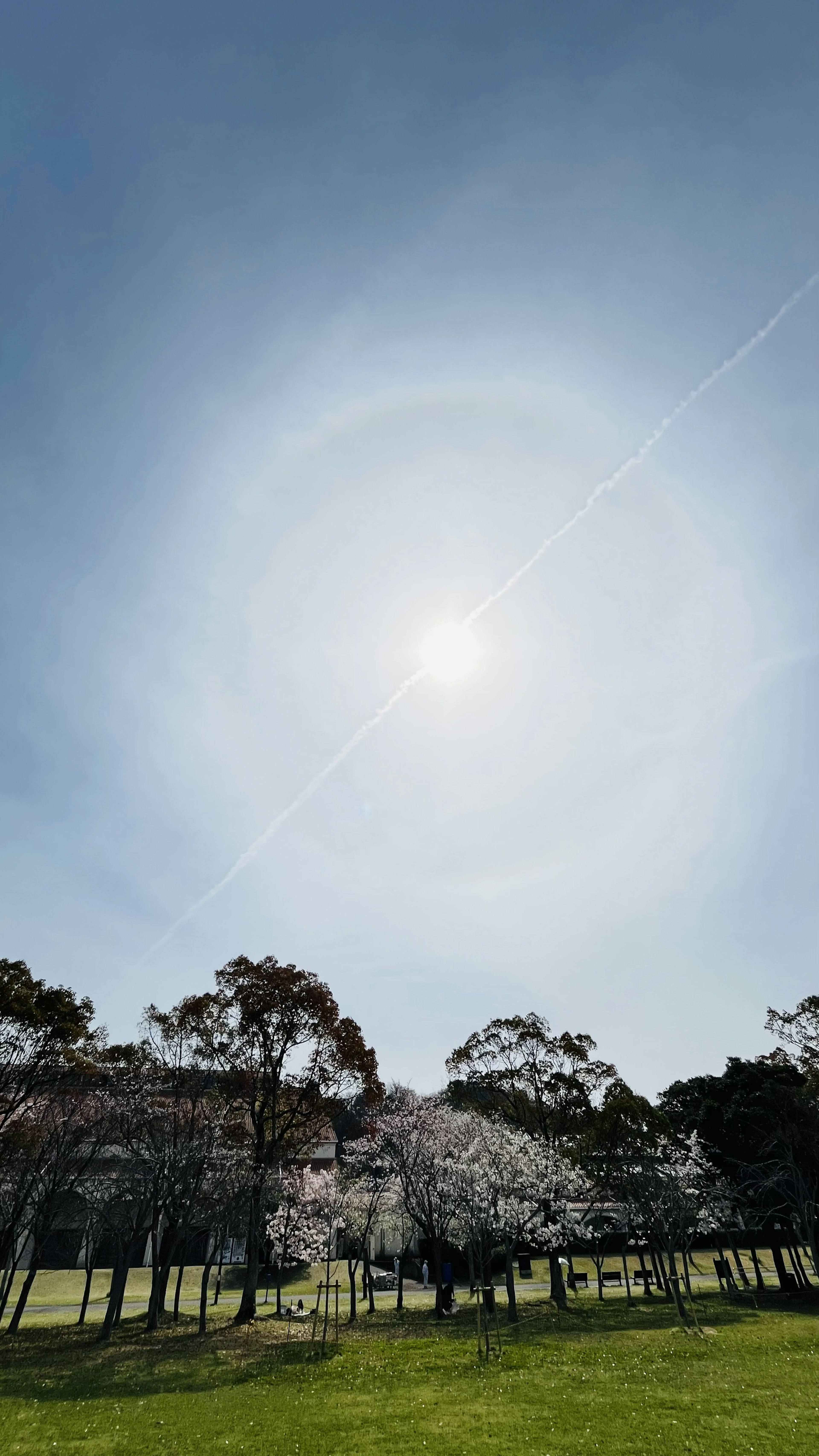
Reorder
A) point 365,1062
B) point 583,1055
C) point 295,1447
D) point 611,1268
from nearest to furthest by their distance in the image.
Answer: point 295,1447 → point 365,1062 → point 583,1055 → point 611,1268

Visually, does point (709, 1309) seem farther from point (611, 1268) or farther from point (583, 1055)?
point (611, 1268)

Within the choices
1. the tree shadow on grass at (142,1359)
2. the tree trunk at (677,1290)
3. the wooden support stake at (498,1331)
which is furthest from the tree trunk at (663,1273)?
the tree shadow on grass at (142,1359)

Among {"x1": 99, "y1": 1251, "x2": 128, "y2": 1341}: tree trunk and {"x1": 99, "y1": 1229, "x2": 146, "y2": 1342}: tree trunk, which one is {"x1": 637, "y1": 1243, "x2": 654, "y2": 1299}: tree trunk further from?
{"x1": 99, "y1": 1251, "x2": 128, "y2": 1341}: tree trunk

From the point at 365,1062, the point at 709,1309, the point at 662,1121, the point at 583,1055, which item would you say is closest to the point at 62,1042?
the point at 365,1062

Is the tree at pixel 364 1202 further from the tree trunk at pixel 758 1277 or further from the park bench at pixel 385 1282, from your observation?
the tree trunk at pixel 758 1277

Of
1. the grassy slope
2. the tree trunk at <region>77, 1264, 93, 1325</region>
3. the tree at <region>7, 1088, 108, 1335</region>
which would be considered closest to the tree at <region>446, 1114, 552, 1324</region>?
the grassy slope

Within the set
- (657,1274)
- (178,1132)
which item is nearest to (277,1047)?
(178,1132)
